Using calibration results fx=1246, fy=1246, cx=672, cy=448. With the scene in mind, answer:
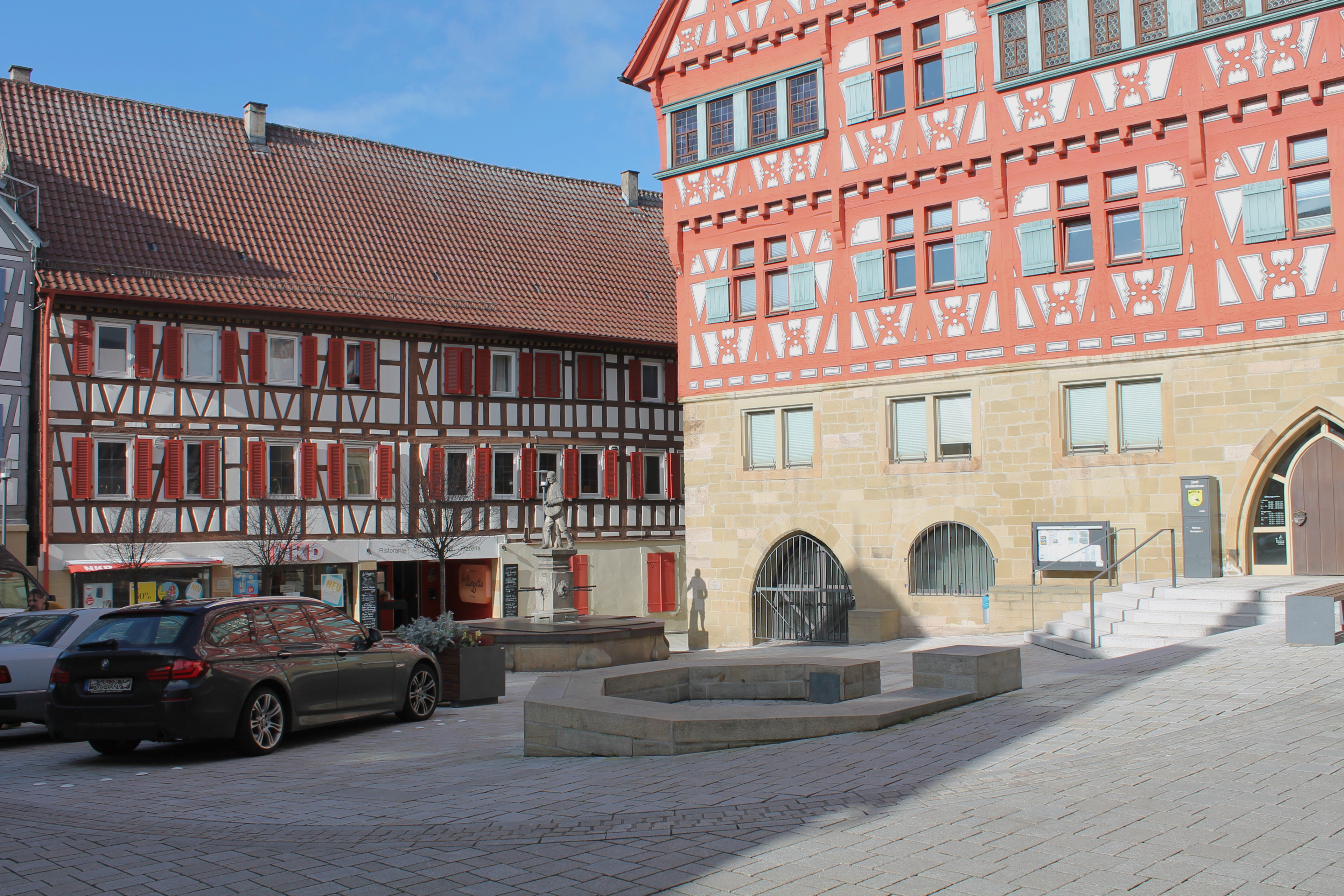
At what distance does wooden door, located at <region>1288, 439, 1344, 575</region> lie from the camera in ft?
60.0

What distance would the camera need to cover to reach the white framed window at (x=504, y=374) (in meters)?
35.9

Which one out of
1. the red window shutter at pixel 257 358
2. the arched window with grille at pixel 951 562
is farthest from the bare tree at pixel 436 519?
the arched window with grille at pixel 951 562

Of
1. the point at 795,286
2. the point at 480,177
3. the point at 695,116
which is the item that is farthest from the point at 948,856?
the point at 480,177

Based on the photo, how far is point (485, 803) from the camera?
302 inches

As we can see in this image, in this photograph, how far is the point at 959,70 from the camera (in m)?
22.1

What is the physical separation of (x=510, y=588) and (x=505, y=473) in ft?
10.8

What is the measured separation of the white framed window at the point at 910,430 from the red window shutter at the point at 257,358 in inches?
668

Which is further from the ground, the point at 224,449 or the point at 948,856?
the point at 224,449

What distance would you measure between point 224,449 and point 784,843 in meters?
27.6

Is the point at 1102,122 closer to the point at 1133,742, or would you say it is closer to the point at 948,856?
the point at 1133,742

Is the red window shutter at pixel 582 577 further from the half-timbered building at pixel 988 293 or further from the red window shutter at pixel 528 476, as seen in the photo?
the half-timbered building at pixel 988 293

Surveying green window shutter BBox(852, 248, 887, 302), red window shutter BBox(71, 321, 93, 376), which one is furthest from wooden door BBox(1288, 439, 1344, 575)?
red window shutter BBox(71, 321, 93, 376)

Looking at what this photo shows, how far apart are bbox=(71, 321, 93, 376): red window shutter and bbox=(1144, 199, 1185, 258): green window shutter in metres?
23.3

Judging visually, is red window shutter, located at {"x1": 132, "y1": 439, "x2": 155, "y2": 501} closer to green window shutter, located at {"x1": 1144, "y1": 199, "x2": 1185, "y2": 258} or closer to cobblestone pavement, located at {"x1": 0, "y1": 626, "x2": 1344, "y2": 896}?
cobblestone pavement, located at {"x1": 0, "y1": 626, "x2": 1344, "y2": 896}
